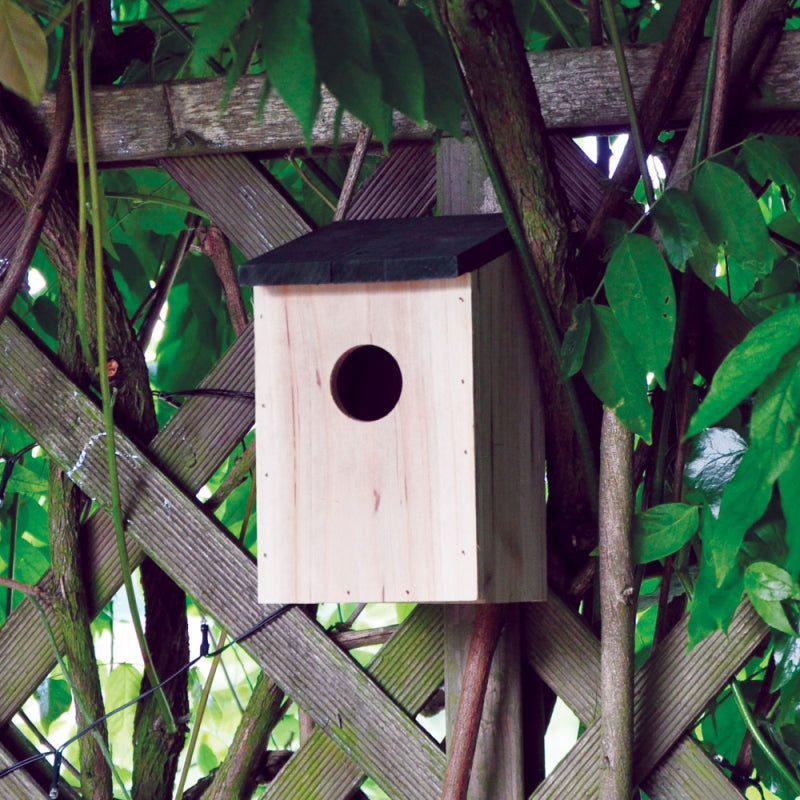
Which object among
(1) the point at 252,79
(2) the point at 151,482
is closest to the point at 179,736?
(2) the point at 151,482

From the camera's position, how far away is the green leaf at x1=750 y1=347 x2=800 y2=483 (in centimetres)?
95

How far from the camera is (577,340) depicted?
107cm

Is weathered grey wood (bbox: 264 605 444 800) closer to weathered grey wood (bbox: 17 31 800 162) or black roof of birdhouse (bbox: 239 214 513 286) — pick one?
black roof of birdhouse (bbox: 239 214 513 286)

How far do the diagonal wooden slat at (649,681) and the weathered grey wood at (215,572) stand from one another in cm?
15

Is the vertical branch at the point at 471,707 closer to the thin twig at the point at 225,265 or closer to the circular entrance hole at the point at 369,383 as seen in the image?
the circular entrance hole at the point at 369,383

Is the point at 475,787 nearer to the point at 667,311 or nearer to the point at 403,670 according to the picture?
the point at 403,670

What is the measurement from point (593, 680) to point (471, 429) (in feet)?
1.22

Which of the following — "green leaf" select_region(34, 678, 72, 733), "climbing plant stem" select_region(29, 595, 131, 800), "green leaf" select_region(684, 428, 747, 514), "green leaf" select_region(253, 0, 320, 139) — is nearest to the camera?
"green leaf" select_region(253, 0, 320, 139)

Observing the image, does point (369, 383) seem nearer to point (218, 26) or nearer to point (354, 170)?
point (354, 170)

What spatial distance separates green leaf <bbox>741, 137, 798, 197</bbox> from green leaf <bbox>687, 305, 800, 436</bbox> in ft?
0.66

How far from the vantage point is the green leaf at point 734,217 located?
1.04 metres

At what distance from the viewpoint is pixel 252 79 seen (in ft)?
4.22

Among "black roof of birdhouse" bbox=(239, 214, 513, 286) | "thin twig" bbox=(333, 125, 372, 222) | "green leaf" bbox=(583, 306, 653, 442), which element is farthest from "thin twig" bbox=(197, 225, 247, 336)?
"green leaf" bbox=(583, 306, 653, 442)

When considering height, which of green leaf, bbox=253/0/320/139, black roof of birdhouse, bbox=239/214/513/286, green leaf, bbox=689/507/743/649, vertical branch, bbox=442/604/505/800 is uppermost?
black roof of birdhouse, bbox=239/214/513/286
